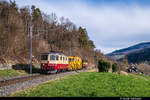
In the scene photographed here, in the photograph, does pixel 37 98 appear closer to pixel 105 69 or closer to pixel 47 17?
pixel 105 69

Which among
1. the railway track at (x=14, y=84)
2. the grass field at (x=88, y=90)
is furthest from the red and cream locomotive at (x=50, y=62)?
the grass field at (x=88, y=90)

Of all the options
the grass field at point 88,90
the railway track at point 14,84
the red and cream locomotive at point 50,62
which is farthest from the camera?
the red and cream locomotive at point 50,62

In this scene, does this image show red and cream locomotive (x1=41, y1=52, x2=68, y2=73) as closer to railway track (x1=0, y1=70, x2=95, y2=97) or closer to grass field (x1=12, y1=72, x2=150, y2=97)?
railway track (x1=0, y1=70, x2=95, y2=97)

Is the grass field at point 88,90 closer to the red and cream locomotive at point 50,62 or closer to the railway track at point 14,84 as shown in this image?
the railway track at point 14,84

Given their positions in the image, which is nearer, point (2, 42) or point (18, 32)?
point (2, 42)

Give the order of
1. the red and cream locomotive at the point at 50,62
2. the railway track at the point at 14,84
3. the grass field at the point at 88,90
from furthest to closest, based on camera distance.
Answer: the red and cream locomotive at the point at 50,62 → the railway track at the point at 14,84 → the grass field at the point at 88,90

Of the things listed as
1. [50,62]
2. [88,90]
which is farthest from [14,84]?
[50,62]

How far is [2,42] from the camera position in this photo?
1045 inches

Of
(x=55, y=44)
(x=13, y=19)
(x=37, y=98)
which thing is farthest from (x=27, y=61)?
(x=55, y=44)

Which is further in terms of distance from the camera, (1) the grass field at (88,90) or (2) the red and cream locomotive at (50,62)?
(2) the red and cream locomotive at (50,62)

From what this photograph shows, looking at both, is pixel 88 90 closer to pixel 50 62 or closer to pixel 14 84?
pixel 14 84

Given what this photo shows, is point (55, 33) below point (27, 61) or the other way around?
the other way around

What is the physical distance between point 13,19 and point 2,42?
22.2 feet

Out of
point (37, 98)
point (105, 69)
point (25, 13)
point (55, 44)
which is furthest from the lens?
point (55, 44)
